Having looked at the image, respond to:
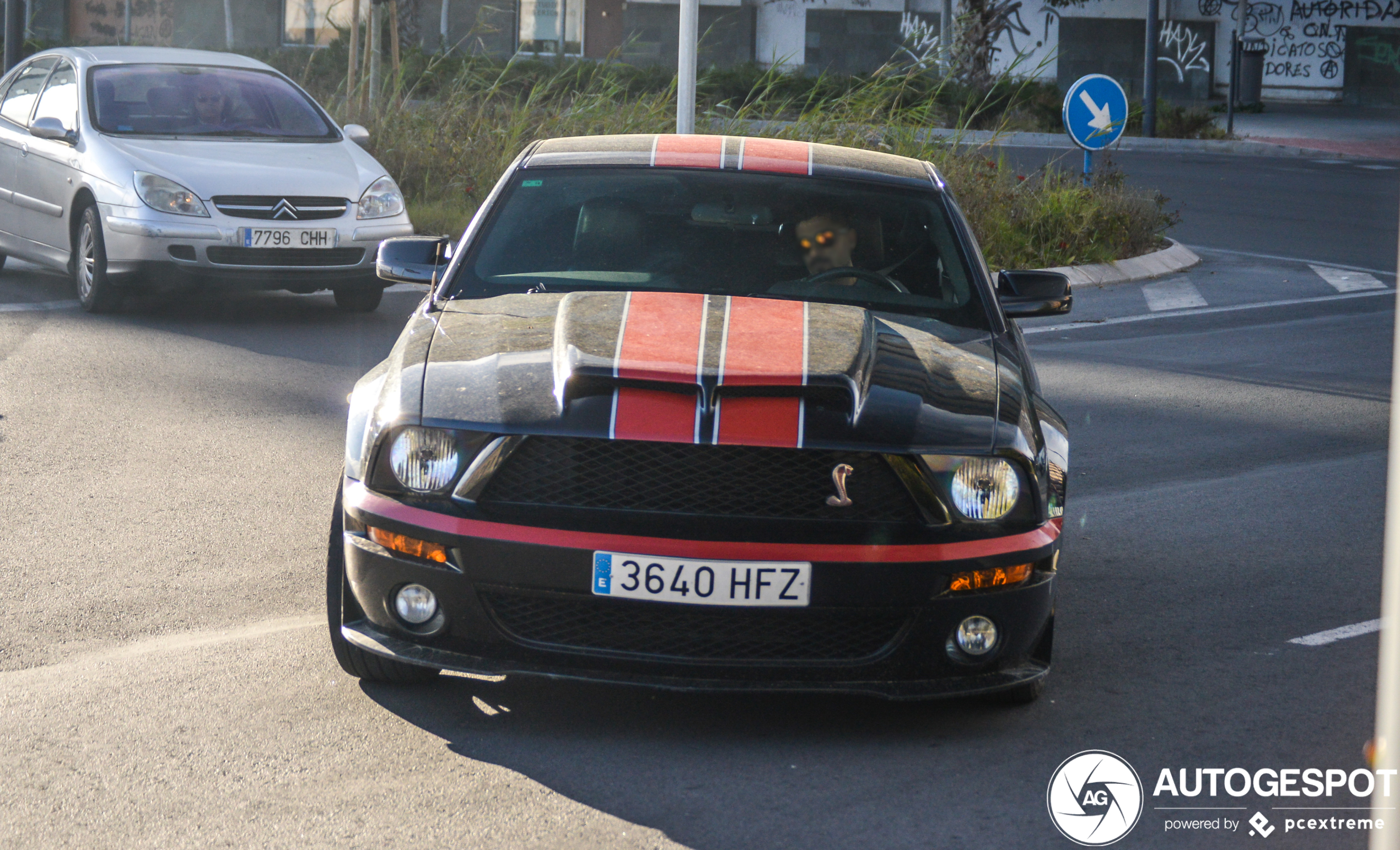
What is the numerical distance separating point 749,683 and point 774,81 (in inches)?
510

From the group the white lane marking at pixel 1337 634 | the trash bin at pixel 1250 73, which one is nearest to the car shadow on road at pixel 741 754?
the white lane marking at pixel 1337 634

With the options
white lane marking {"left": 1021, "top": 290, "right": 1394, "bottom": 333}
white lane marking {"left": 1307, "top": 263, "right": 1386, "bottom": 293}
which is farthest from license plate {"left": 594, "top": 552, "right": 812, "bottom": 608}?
white lane marking {"left": 1307, "top": 263, "right": 1386, "bottom": 293}

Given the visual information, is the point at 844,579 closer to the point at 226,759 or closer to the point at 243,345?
the point at 226,759

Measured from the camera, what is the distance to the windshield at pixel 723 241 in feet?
15.1

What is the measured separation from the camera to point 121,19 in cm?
4419

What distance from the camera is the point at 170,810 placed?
3275 millimetres

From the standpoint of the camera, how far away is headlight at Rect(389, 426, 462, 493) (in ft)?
11.8

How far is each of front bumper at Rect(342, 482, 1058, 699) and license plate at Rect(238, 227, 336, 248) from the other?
6.18 meters

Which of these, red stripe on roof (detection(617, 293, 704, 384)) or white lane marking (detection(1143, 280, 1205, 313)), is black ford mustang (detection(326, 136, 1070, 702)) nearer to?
red stripe on roof (detection(617, 293, 704, 384))

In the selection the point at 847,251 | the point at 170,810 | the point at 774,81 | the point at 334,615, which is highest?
the point at 774,81

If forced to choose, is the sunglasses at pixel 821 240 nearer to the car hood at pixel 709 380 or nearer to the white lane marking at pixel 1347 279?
the car hood at pixel 709 380

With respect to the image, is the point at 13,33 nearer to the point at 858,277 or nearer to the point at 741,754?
the point at 858,277

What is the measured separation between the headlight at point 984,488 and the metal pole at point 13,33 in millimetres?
14017

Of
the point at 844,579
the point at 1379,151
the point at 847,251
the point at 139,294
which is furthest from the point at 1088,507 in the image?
the point at 1379,151
